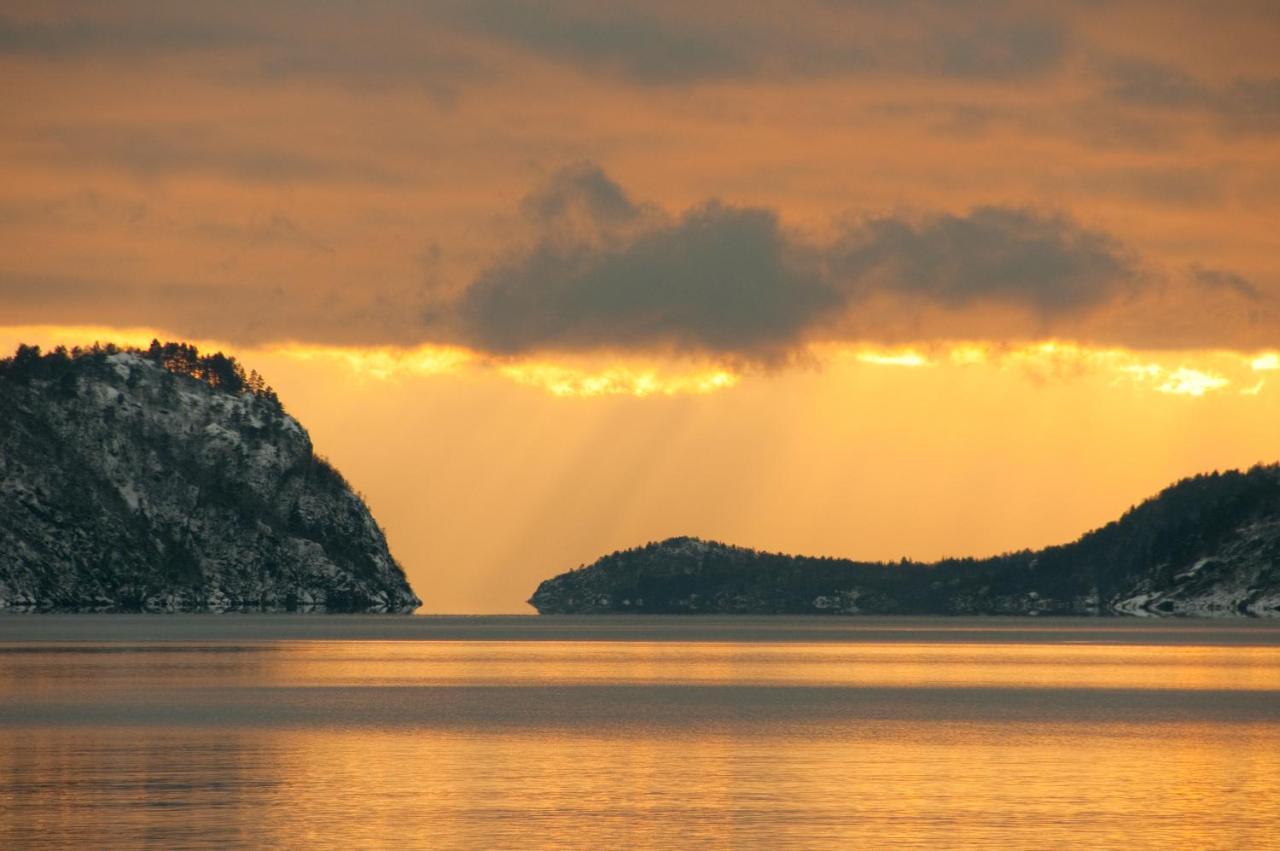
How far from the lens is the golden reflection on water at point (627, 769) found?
6944 cm

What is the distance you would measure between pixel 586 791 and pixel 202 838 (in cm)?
1975

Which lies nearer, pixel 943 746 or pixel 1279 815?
pixel 1279 815

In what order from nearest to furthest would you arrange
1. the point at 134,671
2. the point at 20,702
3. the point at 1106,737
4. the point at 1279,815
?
the point at 1279,815, the point at 1106,737, the point at 20,702, the point at 134,671

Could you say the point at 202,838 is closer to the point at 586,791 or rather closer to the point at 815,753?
the point at 586,791

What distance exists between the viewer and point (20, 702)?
136m

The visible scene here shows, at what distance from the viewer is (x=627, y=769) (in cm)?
9238

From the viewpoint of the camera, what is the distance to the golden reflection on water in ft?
228

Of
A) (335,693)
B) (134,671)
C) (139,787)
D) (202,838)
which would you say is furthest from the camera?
(134,671)

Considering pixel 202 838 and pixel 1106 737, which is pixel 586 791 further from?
pixel 1106 737

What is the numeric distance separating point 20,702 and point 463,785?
61.7m

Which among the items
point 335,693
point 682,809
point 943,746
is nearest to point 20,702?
point 335,693

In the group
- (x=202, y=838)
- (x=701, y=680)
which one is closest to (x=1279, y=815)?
(x=202, y=838)

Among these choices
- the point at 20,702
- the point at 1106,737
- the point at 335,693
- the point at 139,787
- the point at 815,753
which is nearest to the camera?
the point at 139,787

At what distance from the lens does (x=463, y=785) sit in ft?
277
